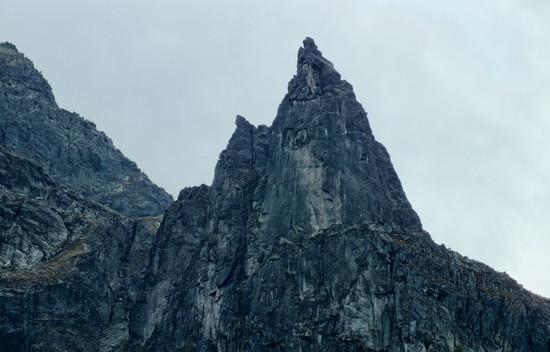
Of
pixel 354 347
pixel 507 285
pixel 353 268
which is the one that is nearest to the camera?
pixel 354 347

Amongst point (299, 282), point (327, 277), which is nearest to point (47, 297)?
point (299, 282)

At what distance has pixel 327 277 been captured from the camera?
558ft

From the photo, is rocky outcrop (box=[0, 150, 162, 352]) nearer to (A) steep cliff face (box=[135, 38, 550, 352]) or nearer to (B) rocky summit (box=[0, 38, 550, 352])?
(B) rocky summit (box=[0, 38, 550, 352])

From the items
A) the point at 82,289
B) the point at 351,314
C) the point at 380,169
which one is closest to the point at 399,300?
the point at 351,314

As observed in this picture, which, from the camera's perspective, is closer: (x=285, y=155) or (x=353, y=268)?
(x=353, y=268)

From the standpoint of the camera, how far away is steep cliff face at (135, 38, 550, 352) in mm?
163625

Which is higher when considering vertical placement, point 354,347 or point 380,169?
point 380,169

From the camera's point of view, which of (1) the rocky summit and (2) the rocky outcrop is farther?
(2) the rocky outcrop

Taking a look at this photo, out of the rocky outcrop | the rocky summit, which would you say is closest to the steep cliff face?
the rocky summit

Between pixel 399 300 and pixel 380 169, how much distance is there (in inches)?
1627

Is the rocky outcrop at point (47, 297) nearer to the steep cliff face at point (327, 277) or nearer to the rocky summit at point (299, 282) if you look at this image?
the rocky summit at point (299, 282)

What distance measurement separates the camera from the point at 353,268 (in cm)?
16938

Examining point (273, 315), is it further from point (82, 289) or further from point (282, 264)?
point (82, 289)

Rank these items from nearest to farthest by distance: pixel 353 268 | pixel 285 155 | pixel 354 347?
pixel 354 347
pixel 353 268
pixel 285 155
